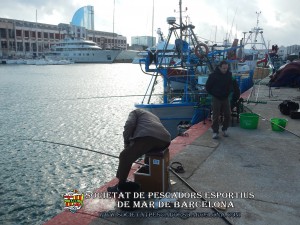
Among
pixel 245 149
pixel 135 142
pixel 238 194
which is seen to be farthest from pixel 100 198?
pixel 245 149

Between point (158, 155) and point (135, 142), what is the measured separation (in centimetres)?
38

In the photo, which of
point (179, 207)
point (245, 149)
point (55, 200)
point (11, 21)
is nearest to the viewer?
point (179, 207)

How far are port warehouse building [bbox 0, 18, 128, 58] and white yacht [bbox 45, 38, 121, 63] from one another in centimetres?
798

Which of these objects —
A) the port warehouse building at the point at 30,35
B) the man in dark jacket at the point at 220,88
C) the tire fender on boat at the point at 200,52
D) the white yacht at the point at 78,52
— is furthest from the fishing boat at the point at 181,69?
the white yacht at the point at 78,52

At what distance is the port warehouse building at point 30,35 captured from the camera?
105625 mm

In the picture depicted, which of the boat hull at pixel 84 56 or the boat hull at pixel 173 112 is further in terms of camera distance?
the boat hull at pixel 84 56

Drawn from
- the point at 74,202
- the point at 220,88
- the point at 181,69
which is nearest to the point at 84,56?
the point at 181,69

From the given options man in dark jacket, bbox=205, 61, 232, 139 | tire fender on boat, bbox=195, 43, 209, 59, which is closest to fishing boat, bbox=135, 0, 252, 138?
tire fender on boat, bbox=195, 43, 209, 59

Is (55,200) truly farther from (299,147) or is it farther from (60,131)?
(60,131)

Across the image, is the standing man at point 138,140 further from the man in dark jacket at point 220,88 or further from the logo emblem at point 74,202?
→ the man in dark jacket at point 220,88

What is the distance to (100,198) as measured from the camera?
4.06 metres

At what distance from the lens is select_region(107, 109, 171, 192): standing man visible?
12.4 feet

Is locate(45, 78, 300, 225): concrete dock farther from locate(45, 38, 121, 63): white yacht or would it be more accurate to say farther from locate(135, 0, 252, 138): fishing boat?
locate(45, 38, 121, 63): white yacht

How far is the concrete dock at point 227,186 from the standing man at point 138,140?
23.4 inches
